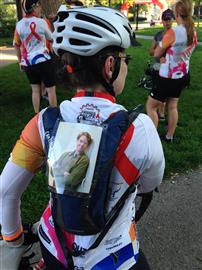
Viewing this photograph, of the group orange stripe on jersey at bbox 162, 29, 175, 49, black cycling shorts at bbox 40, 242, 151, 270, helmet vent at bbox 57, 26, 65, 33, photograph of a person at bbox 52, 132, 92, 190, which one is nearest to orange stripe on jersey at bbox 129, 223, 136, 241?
black cycling shorts at bbox 40, 242, 151, 270

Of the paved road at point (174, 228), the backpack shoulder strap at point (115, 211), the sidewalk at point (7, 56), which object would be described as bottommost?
the sidewalk at point (7, 56)

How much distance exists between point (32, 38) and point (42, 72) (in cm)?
57

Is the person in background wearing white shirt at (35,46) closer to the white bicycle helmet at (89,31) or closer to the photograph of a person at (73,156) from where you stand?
the white bicycle helmet at (89,31)

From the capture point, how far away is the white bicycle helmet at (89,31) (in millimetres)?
1496

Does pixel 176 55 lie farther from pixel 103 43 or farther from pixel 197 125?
pixel 103 43

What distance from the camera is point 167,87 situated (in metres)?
5.34

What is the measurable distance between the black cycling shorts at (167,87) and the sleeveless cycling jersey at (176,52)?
0.20 feet

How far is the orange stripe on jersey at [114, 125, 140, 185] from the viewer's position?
141 cm

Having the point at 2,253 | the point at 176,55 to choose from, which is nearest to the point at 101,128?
the point at 2,253

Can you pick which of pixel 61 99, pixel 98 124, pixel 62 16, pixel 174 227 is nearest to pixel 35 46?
pixel 61 99

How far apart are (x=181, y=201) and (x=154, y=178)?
101 inches

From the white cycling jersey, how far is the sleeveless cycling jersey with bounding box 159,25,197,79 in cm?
372

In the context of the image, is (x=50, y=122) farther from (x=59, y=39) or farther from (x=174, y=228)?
(x=174, y=228)

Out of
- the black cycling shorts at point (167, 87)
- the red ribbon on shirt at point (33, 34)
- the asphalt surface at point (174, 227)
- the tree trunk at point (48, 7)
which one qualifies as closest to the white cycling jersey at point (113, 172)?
the asphalt surface at point (174, 227)
